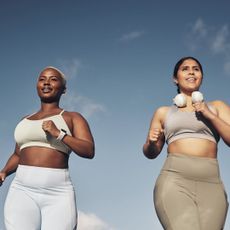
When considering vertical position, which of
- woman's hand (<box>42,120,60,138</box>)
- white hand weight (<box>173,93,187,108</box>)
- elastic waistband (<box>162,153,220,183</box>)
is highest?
white hand weight (<box>173,93,187,108</box>)

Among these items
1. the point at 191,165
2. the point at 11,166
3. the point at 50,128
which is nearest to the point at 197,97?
the point at 191,165

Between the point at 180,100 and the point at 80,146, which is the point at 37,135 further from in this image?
the point at 180,100

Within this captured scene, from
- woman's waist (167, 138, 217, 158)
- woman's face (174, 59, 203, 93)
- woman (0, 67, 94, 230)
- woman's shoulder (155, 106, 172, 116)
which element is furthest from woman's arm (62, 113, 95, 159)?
woman's face (174, 59, 203, 93)

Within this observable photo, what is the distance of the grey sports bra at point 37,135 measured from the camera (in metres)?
5.50

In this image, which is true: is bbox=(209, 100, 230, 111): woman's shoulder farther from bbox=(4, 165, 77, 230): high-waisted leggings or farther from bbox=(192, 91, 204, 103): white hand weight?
bbox=(4, 165, 77, 230): high-waisted leggings

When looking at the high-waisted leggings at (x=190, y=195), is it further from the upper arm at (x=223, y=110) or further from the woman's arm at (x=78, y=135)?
the woman's arm at (x=78, y=135)

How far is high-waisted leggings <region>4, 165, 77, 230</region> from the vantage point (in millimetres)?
5082

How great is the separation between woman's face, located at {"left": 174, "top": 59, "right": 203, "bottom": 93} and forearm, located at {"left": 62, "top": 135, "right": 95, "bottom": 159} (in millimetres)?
1417

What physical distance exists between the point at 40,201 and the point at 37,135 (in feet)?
2.72

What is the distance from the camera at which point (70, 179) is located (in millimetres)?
5477

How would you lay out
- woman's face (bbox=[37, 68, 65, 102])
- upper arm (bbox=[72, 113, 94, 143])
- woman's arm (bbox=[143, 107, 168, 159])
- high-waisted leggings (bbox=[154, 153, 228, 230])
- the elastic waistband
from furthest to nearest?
woman's face (bbox=[37, 68, 65, 102]) < upper arm (bbox=[72, 113, 94, 143]) < woman's arm (bbox=[143, 107, 168, 159]) < the elastic waistband < high-waisted leggings (bbox=[154, 153, 228, 230])

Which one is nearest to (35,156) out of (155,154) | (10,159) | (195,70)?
(10,159)

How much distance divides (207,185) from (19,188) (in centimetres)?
222

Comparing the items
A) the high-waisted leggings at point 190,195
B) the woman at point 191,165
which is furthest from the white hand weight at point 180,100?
the high-waisted leggings at point 190,195
